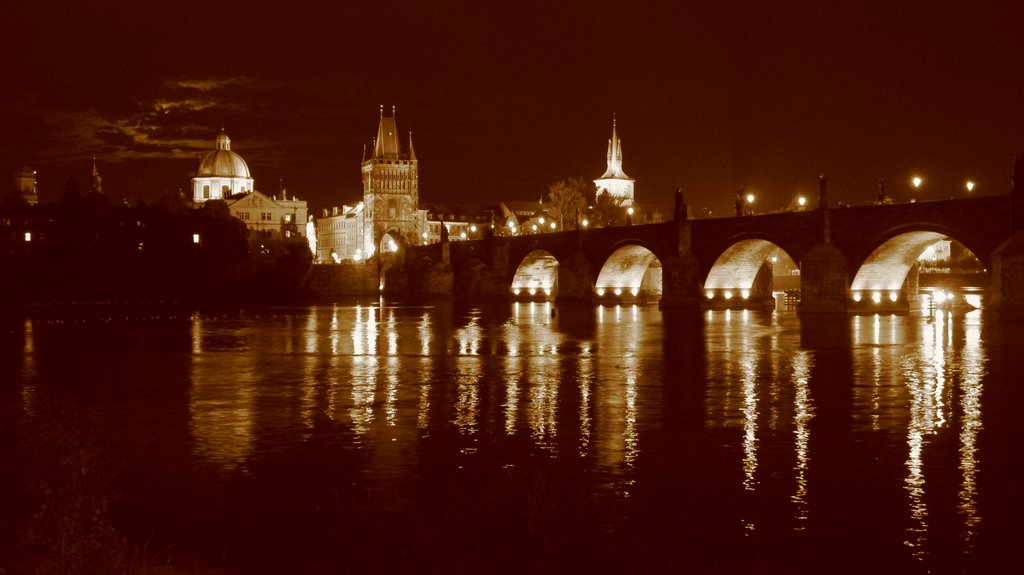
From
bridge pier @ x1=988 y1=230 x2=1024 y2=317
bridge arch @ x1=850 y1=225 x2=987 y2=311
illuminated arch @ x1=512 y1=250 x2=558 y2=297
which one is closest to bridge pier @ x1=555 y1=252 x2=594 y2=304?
illuminated arch @ x1=512 y1=250 x2=558 y2=297

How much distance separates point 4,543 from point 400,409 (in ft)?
36.8

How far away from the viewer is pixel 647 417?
20.3m

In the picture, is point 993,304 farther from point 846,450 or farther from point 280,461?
point 280,461

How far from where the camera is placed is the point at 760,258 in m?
65.8

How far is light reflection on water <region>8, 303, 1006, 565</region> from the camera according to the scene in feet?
45.0

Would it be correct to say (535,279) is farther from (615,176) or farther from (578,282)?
(615,176)

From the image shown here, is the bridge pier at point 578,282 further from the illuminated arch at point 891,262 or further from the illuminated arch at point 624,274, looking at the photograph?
the illuminated arch at point 891,262

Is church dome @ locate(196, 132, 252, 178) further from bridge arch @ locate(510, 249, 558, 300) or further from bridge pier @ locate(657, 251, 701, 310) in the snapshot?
bridge pier @ locate(657, 251, 701, 310)

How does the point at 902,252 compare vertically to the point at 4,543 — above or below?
above

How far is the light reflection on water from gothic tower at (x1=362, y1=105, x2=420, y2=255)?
127m

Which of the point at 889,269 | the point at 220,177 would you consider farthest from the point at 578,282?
the point at 220,177

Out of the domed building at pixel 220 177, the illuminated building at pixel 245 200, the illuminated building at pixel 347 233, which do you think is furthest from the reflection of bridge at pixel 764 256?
the domed building at pixel 220 177

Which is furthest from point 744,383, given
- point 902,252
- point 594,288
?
point 594,288

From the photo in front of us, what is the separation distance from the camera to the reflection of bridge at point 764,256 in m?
45.2
